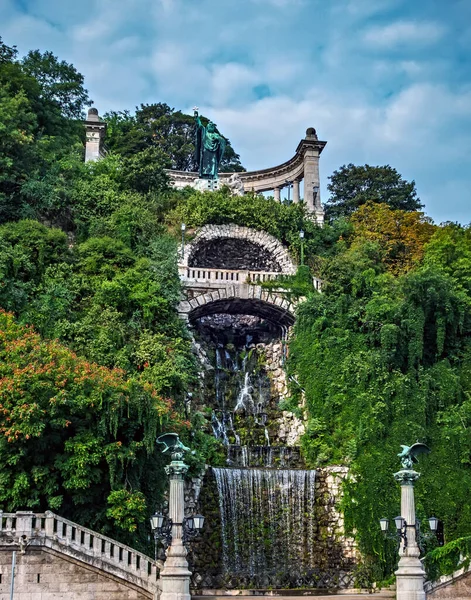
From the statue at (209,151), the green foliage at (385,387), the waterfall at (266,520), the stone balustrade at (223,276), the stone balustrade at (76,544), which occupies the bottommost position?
the stone balustrade at (76,544)

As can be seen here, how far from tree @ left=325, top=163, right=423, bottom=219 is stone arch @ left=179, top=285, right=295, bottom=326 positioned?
15.4 m

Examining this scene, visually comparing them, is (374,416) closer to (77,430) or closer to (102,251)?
(77,430)

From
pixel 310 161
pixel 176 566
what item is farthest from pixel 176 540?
pixel 310 161

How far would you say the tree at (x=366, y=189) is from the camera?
47.8 metres

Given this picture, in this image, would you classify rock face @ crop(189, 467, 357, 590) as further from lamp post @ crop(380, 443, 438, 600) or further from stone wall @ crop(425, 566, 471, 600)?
lamp post @ crop(380, 443, 438, 600)

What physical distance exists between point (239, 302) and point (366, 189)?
18.9 meters

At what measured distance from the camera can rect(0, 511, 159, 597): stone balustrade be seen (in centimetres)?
1966

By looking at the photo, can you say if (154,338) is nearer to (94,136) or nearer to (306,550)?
(306,550)

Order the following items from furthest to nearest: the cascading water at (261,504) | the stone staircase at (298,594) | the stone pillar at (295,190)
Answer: the stone pillar at (295,190)
the cascading water at (261,504)
the stone staircase at (298,594)

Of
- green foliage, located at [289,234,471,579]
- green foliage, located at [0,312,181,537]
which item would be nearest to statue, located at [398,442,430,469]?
green foliage, located at [289,234,471,579]

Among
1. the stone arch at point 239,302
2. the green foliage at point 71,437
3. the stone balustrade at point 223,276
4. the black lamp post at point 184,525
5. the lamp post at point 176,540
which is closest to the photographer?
the black lamp post at point 184,525

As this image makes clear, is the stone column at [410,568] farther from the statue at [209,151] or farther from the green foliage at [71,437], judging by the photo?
the statue at [209,151]

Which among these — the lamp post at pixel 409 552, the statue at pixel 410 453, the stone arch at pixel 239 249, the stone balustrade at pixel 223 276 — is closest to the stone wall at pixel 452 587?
the lamp post at pixel 409 552

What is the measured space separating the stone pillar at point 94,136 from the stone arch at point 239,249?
821 cm
